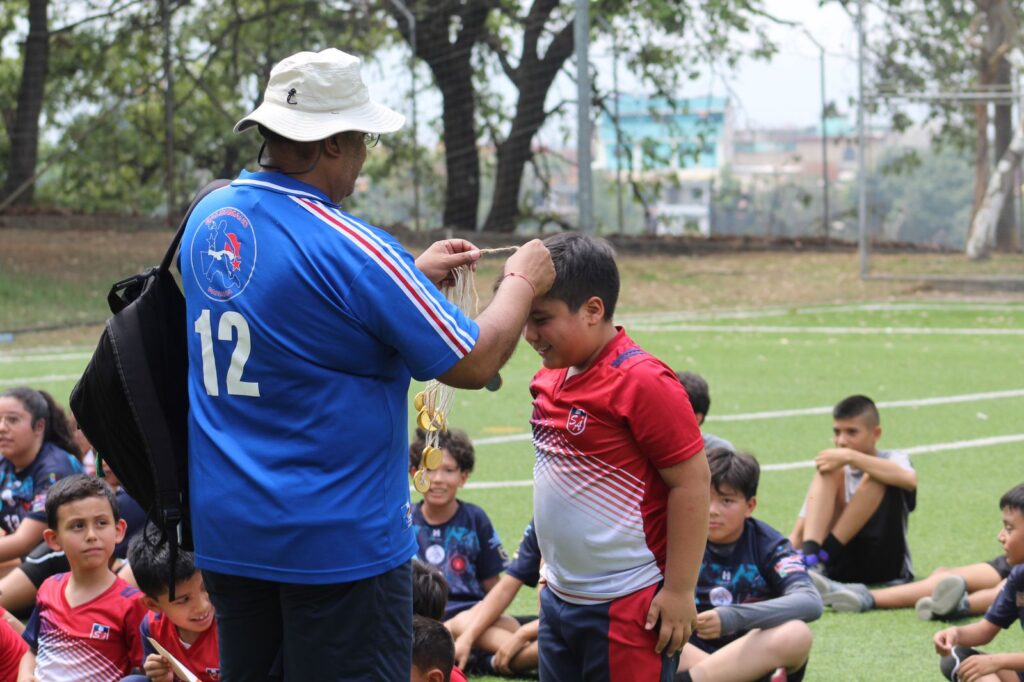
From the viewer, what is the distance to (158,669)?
15.1ft

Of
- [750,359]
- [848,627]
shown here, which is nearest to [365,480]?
[848,627]

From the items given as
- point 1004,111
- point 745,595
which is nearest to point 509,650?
point 745,595

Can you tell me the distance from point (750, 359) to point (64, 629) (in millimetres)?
9915

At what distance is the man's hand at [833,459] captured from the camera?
641cm

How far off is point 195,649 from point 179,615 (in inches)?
6.2

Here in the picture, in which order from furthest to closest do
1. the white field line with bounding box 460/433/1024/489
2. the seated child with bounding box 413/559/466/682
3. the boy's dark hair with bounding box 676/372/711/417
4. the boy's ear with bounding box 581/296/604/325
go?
1. the white field line with bounding box 460/433/1024/489
2. the boy's dark hair with bounding box 676/372/711/417
3. the seated child with bounding box 413/559/466/682
4. the boy's ear with bounding box 581/296/604/325

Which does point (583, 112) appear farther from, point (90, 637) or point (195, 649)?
point (195, 649)

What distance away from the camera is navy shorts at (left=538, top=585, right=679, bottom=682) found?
3.47 m

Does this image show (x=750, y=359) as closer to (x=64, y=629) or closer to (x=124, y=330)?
(x=64, y=629)

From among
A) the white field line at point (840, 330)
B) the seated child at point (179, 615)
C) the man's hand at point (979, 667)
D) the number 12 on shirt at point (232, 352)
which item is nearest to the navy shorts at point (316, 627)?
the number 12 on shirt at point (232, 352)

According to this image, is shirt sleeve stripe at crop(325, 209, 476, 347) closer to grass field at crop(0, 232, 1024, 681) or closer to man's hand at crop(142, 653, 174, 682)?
man's hand at crop(142, 653, 174, 682)

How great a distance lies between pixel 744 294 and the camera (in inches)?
818

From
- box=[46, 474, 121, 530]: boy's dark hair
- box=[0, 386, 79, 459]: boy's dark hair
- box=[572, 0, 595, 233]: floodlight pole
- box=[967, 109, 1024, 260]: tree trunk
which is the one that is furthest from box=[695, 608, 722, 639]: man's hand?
box=[967, 109, 1024, 260]: tree trunk

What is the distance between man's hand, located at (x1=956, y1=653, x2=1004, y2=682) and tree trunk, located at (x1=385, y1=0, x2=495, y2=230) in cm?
1976
